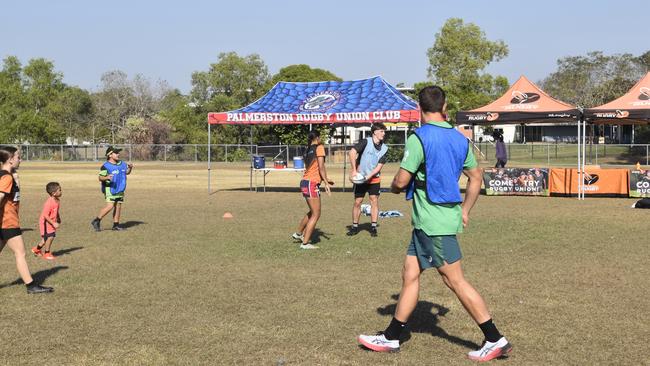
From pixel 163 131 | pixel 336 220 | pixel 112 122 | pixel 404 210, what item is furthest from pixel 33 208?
pixel 112 122

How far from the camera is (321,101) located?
74.7 feet

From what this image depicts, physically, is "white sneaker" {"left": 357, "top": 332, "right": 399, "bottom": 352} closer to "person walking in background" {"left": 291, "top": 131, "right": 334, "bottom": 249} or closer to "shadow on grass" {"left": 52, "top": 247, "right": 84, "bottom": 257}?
"person walking in background" {"left": 291, "top": 131, "right": 334, "bottom": 249}

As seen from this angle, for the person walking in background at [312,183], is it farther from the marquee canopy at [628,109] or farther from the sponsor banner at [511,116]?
the marquee canopy at [628,109]

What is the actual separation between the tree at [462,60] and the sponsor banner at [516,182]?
99.3 ft

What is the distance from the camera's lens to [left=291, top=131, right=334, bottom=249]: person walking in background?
10.7 m

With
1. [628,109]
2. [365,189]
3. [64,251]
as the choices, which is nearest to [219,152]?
[628,109]

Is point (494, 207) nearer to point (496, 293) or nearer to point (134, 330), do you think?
point (496, 293)

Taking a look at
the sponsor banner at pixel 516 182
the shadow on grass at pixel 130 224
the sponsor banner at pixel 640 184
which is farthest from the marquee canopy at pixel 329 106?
the shadow on grass at pixel 130 224

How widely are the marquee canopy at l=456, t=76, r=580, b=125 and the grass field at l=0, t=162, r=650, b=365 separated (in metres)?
7.43

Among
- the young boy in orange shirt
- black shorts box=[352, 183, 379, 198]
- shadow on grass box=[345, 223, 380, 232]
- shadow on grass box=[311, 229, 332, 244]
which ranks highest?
black shorts box=[352, 183, 379, 198]

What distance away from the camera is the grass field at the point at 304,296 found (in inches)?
220

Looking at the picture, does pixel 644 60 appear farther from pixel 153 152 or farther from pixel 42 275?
pixel 42 275

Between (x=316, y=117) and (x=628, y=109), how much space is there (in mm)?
9206

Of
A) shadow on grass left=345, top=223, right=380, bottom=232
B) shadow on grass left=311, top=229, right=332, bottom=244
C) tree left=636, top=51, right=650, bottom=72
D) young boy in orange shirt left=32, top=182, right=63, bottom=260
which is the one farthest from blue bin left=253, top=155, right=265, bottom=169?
tree left=636, top=51, right=650, bottom=72
